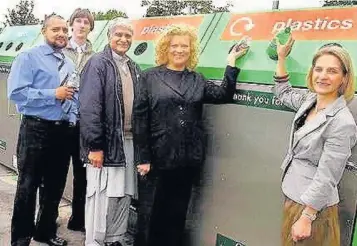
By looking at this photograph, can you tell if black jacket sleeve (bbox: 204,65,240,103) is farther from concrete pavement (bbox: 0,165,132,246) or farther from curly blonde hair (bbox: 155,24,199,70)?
concrete pavement (bbox: 0,165,132,246)

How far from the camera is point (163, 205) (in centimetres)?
313

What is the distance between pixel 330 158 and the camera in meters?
2.08

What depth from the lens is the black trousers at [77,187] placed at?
3786 mm

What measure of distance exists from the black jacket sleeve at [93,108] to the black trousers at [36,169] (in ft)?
1.17

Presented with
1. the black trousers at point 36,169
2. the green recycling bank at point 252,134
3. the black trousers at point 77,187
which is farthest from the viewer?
the black trousers at point 77,187

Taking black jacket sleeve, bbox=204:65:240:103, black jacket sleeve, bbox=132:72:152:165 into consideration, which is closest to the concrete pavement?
black jacket sleeve, bbox=132:72:152:165

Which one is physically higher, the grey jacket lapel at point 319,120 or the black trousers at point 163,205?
the grey jacket lapel at point 319,120

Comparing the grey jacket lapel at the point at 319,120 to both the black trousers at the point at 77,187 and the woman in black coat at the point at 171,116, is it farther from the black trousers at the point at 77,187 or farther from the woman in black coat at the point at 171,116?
the black trousers at the point at 77,187

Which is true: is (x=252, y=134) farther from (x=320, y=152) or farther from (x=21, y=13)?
(x=21, y=13)

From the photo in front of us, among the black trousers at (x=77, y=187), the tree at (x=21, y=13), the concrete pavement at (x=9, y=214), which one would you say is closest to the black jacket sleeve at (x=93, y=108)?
the black trousers at (x=77, y=187)

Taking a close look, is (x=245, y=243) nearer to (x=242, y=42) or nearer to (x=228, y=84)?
(x=228, y=84)

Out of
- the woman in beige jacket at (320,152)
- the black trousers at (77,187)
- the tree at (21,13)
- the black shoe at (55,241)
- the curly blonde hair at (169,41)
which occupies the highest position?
the tree at (21,13)

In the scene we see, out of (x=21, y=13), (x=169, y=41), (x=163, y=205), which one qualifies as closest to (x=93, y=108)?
(x=169, y=41)

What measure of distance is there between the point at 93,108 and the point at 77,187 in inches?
46.5
